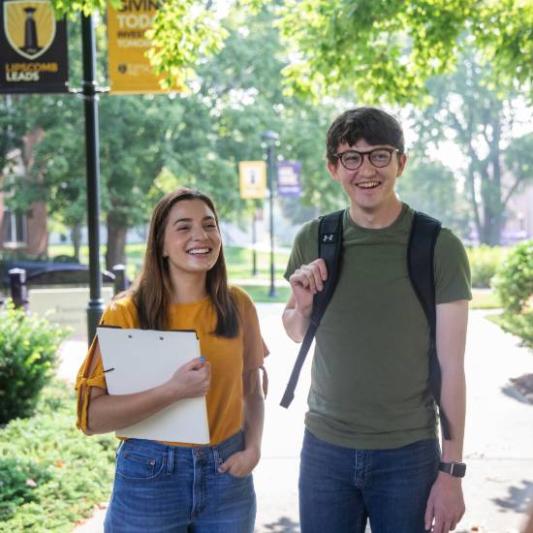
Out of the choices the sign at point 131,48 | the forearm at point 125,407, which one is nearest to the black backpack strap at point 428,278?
the forearm at point 125,407

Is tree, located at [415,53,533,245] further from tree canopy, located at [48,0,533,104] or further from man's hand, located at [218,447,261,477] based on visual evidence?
man's hand, located at [218,447,261,477]

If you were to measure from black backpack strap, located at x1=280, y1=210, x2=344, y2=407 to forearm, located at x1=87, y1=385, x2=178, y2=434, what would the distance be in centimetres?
48

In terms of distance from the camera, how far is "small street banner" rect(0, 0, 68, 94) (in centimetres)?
708

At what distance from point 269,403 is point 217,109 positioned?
1994 centimetres

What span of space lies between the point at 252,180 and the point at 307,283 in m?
21.5

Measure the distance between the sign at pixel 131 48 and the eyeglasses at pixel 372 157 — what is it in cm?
569

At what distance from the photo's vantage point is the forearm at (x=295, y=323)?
257 centimetres

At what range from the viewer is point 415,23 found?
851 centimetres

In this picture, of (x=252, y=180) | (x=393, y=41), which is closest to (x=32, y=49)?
(x=393, y=41)

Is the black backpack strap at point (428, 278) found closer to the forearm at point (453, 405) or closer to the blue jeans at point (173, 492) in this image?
the forearm at point (453, 405)

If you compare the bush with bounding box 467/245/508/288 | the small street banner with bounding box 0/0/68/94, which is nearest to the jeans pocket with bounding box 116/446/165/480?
the small street banner with bounding box 0/0/68/94

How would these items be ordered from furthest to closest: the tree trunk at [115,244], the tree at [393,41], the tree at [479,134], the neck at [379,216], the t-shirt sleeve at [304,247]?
1. the tree at [479,134]
2. the tree trunk at [115,244]
3. the tree at [393,41]
4. the t-shirt sleeve at [304,247]
5. the neck at [379,216]

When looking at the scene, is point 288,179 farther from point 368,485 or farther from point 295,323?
point 368,485

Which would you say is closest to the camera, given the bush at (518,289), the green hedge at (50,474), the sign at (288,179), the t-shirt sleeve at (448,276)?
the t-shirt sleeve at (448,276)
